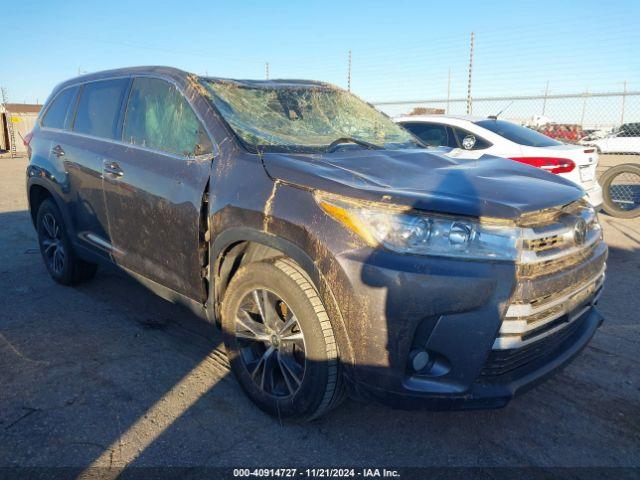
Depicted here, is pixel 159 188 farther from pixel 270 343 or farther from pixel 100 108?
pixel 100 108

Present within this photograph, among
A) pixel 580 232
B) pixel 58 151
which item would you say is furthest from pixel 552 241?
pixel 58 151

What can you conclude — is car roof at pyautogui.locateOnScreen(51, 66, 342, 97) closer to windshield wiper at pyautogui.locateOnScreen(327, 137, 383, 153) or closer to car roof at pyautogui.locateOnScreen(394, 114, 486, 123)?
windshield wiper at pyautogui.locateOnScreen(327, 137, 383, 153)

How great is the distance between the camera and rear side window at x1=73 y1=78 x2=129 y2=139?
3658mm

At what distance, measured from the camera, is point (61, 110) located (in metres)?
4.43

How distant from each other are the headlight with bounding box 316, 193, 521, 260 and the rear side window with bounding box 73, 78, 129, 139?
2.43 metres

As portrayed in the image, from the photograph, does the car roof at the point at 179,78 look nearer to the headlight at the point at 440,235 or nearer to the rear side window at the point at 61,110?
the rear side window at the point at 61,110

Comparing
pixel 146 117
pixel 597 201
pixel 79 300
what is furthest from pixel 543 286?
pixel 597 201

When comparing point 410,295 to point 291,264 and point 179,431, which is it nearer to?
point 291,264

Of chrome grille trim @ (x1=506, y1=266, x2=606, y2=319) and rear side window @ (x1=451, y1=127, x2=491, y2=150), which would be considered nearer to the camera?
chrome grille trim @ (x1=506, y1=266, x2=606, y2=319)

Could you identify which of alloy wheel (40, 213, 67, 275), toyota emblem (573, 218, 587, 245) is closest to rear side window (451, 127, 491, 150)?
toyota emblem (573, 218, 587, 245)

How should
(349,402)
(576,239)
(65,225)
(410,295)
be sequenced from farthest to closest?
(65,225) < (349,402) < (576,239) < (410,295)

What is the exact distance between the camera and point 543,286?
208cm

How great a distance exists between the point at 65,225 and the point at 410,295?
3.38 m

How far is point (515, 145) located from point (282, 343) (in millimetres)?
4720
